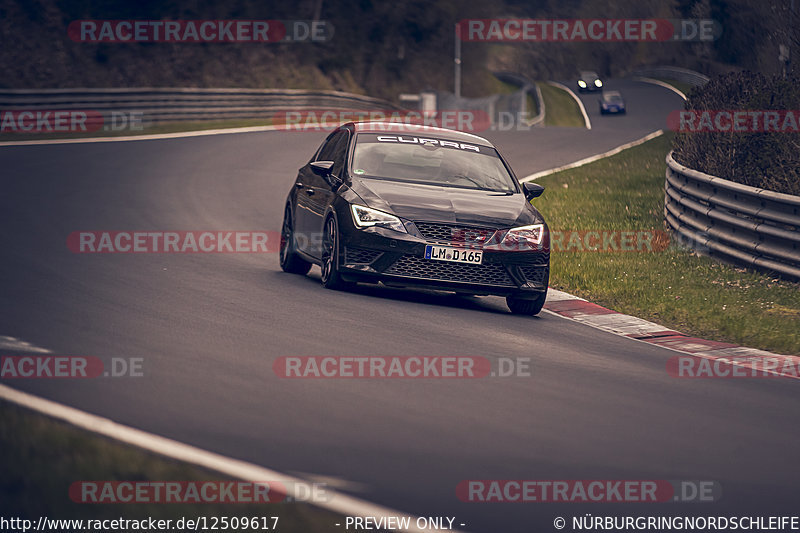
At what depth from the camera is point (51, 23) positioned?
5366 centimetres

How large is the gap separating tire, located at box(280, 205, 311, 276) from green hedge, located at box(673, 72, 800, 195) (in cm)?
615

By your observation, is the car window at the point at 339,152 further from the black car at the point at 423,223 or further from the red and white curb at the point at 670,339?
the red and white curb at the point at 670,339

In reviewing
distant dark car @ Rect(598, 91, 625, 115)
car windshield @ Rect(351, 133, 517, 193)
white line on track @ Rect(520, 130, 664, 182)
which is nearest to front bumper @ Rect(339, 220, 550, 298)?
car windshield @ Rect(351, 133, 517, 193)

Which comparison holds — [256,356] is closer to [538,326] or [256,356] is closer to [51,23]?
[538,326]

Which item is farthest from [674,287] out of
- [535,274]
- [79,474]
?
[79,474]

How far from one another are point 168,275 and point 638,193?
12.4 meters

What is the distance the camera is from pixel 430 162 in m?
12.5

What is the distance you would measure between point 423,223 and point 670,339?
245 cm

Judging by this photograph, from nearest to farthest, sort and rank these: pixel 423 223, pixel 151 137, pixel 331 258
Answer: pixel 423 223
pixel 331 258
pixel 151 137

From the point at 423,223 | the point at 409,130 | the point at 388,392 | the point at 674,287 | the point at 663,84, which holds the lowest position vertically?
the point at 663,84

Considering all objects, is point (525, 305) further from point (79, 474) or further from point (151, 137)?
point (151, 137)

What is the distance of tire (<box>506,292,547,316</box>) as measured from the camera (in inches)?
454

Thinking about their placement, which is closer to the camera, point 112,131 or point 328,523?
point 328,523

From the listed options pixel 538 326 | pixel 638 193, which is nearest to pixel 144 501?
pixel 538 326
